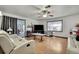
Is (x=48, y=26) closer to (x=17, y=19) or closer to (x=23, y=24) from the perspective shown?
(x=23, y=24)

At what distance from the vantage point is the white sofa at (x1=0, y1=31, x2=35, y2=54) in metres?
1.26

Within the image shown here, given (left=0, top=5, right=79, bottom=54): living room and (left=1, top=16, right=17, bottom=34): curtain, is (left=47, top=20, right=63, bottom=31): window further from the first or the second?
(left=1, top=16, right=17, bottom=34): curtain

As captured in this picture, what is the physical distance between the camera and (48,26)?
1.57m

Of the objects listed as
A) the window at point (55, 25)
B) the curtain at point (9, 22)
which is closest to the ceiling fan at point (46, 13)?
the window at point (55, 25)

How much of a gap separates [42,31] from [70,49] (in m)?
0.65

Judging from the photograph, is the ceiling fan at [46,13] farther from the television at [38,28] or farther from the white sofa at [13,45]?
the white sofa at [13,45]

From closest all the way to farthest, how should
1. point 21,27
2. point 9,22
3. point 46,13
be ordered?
point 9,22 < point 21,27 < point 46,13

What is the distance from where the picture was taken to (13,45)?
4.54 ft

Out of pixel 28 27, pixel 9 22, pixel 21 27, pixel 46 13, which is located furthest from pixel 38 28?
pixel 46 13

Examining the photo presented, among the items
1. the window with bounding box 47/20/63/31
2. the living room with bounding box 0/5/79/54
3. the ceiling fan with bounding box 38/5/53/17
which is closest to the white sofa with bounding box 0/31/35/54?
the living room with bounding box 0/5/79/54

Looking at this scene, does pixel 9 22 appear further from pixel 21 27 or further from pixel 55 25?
pixel 55 25

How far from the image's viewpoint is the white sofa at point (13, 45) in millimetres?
1261

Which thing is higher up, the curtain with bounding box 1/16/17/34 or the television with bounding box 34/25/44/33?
the curtain with bounding box 1/16/17/34
